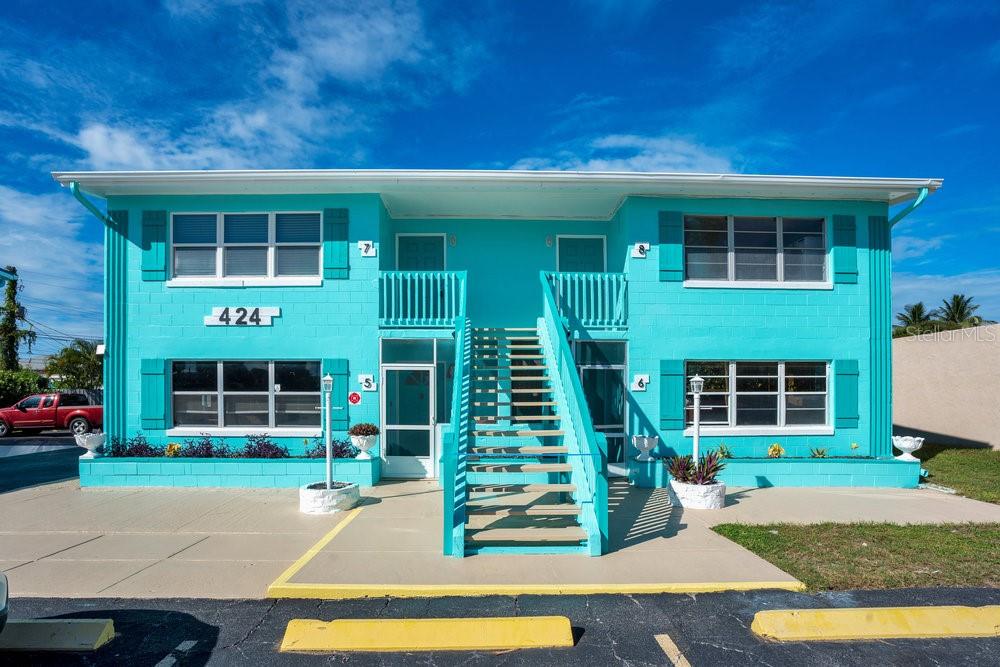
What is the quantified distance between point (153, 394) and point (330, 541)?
5707 millimetres

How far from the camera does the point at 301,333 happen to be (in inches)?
384

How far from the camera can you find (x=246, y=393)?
9.89 metres

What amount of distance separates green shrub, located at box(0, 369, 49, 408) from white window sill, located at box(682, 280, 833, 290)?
78.8 feet

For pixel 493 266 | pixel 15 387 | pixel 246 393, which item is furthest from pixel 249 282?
pixel 15 387

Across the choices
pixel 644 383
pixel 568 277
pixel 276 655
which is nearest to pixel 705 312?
pixel 644 383

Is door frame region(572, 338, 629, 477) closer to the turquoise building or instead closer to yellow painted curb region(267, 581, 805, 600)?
the turquoise building

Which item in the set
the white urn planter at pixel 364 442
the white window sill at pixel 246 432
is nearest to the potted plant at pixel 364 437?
the white urn planter at pixel 364 442

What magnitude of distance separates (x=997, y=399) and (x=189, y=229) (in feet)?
62.0

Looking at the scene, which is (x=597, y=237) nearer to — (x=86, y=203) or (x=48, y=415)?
(x=86, y=203)

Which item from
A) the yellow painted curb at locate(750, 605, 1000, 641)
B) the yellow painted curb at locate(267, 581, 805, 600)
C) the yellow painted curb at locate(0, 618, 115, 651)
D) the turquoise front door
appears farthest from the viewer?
the turquoise front door

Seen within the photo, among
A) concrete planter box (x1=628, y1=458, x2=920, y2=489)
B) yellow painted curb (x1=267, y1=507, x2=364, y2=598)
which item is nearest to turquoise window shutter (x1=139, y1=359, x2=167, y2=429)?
yellow painted curb (x1=267, y1=507, x2=364, y2=598)

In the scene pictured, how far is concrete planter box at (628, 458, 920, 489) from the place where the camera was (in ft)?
30.3

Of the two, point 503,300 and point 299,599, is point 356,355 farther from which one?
point 299,599

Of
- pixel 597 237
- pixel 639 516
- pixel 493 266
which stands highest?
pixel 597 237
